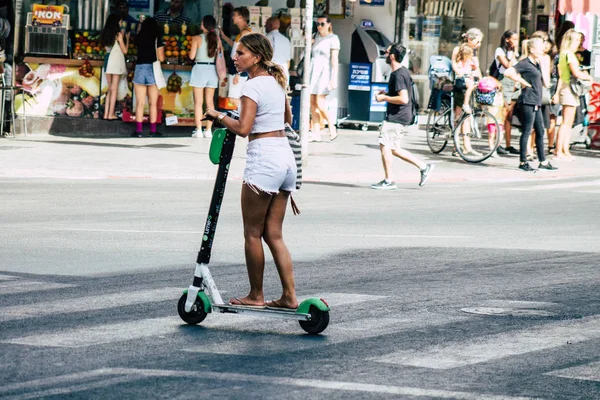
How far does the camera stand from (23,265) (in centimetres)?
995

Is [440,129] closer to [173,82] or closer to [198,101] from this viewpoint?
[198,101]

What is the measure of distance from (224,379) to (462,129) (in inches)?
564

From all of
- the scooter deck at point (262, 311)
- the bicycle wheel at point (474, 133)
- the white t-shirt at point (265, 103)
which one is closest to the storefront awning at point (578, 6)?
the bicycle wheel at point (474, 133)

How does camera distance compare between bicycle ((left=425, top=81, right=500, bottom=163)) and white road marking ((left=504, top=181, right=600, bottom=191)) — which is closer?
white road marking ((left=504, top=181, right=600, bottom=191))

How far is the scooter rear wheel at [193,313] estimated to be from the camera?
25.0 feet

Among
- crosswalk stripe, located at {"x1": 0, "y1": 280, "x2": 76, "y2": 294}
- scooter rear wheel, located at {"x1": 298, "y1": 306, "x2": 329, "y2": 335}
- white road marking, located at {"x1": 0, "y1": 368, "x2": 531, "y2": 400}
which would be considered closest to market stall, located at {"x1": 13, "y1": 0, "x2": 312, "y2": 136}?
crosswalk stripe, located at {"x1": 0, "y1": 280, "x2": 76, "y2": 294}

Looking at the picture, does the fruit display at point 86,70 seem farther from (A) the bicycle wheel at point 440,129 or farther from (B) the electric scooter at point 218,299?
(B) the electric scooter at point 218,299

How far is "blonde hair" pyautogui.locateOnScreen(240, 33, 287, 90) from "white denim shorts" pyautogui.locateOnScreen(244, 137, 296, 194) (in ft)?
1.29

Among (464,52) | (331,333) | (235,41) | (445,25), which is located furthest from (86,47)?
(331,333)

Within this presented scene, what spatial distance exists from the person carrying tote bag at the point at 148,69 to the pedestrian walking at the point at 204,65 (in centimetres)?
56

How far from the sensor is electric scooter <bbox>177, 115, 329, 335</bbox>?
7.45 meters

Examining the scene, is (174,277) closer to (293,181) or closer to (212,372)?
(293,181)

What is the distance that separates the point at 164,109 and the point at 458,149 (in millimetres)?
5387

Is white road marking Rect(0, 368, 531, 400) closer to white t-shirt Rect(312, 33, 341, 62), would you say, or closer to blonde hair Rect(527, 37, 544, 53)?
blonde hair Rect(527, 37, 544, 53)
